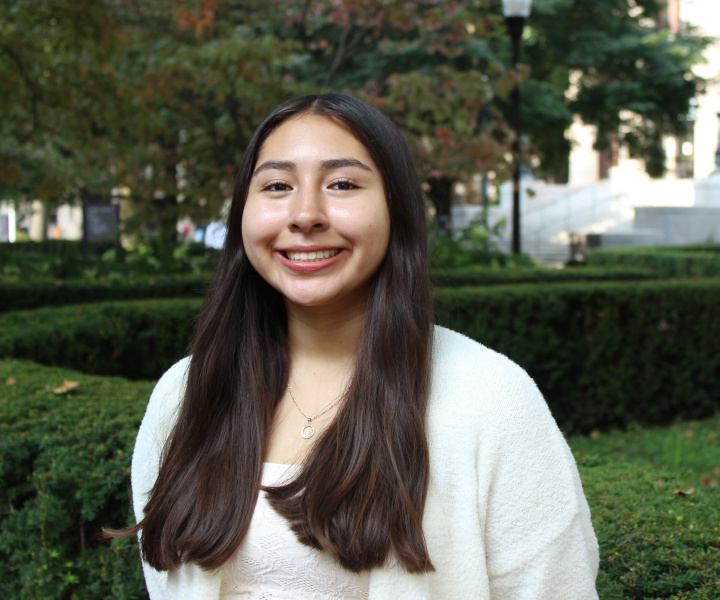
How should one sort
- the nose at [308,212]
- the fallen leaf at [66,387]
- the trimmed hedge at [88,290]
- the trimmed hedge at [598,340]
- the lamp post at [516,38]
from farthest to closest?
the lamp post at [516,38]
the trimmed hedge at [88,290]
the trimmed hedge at [598,340]
the fallen leaf at [66,387]
the nose at [308,212]

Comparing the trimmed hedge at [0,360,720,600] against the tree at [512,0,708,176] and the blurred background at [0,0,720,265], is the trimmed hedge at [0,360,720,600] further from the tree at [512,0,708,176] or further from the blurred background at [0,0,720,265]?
the tree at [512,0,708,176]

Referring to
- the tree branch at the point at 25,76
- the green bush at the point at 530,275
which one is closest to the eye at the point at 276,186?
the green bush at the point at 530,275

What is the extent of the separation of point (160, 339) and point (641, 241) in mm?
23342

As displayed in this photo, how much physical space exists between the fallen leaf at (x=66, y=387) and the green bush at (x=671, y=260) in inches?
466

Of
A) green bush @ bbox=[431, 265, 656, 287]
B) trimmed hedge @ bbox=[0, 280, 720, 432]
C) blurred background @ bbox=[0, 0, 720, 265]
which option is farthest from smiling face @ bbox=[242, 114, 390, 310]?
green bush @ bbox=[431, 265, 656, 287]

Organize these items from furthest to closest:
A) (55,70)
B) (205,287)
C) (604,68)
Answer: (604,68) < (55,70) < (205,287)

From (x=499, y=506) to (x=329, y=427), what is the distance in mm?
407

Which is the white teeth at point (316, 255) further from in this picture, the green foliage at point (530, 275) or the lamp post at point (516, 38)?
the lamp post at point (516, 38)

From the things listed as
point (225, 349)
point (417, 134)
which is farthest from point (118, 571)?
point (417, 134)

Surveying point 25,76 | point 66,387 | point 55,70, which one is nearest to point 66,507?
point 66,387

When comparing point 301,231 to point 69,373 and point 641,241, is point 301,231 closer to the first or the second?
point 69,373

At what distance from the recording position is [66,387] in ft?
11.0

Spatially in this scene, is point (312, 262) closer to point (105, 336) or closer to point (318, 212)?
point (318, 212)

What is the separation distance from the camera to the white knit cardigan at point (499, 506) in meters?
1.56
